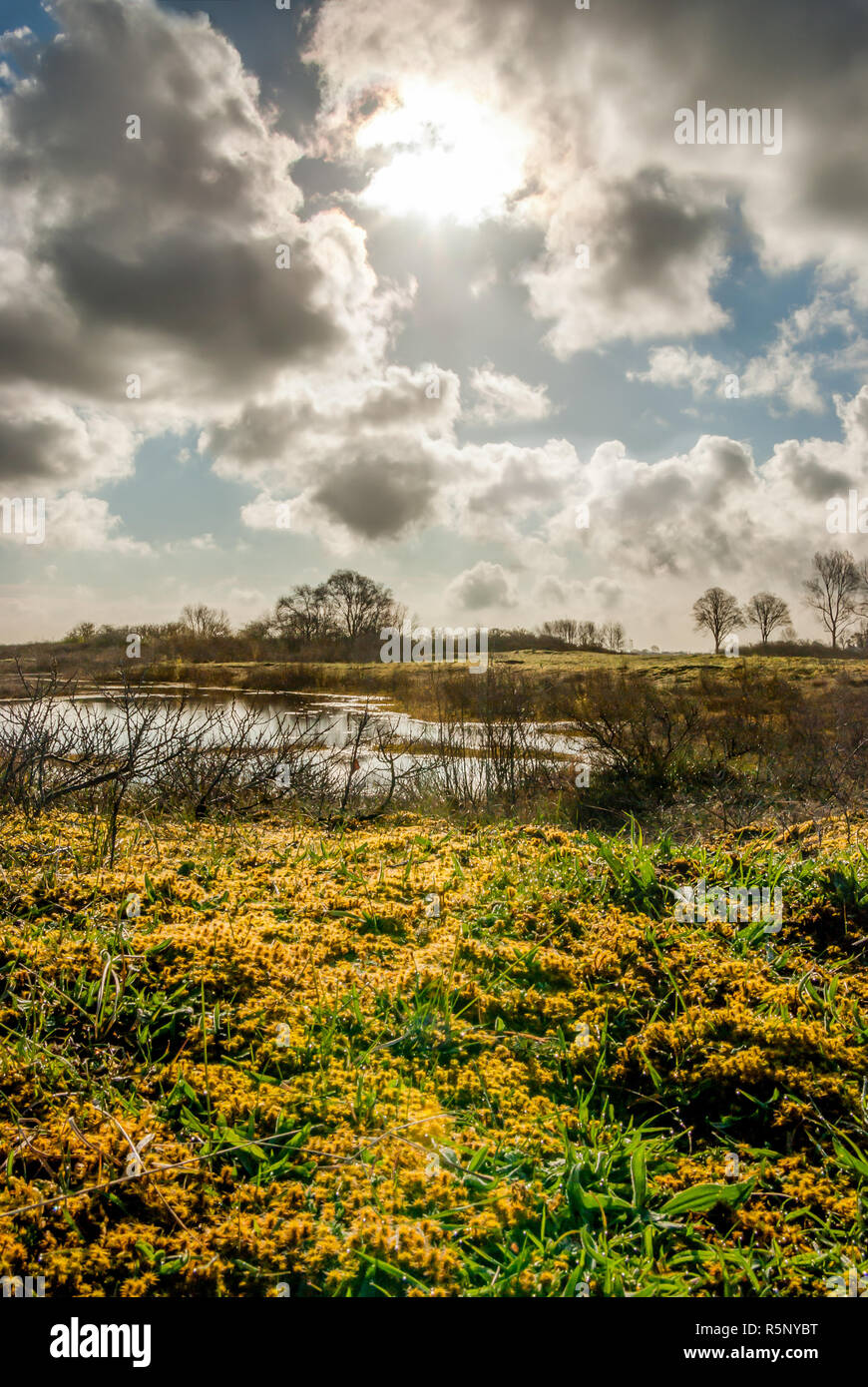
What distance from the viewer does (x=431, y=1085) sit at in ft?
7.00

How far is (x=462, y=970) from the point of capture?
275 centimetres

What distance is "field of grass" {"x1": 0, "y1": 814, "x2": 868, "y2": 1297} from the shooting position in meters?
1.61

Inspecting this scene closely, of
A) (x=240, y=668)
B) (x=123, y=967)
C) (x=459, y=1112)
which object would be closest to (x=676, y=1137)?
(x=459, y=1112)

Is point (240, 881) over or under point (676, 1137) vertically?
over

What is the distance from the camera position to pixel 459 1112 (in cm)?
204

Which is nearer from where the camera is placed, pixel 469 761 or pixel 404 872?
pixel 404 872

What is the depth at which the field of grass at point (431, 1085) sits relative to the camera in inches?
63.6

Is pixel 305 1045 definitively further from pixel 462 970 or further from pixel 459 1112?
pixel 462 970
